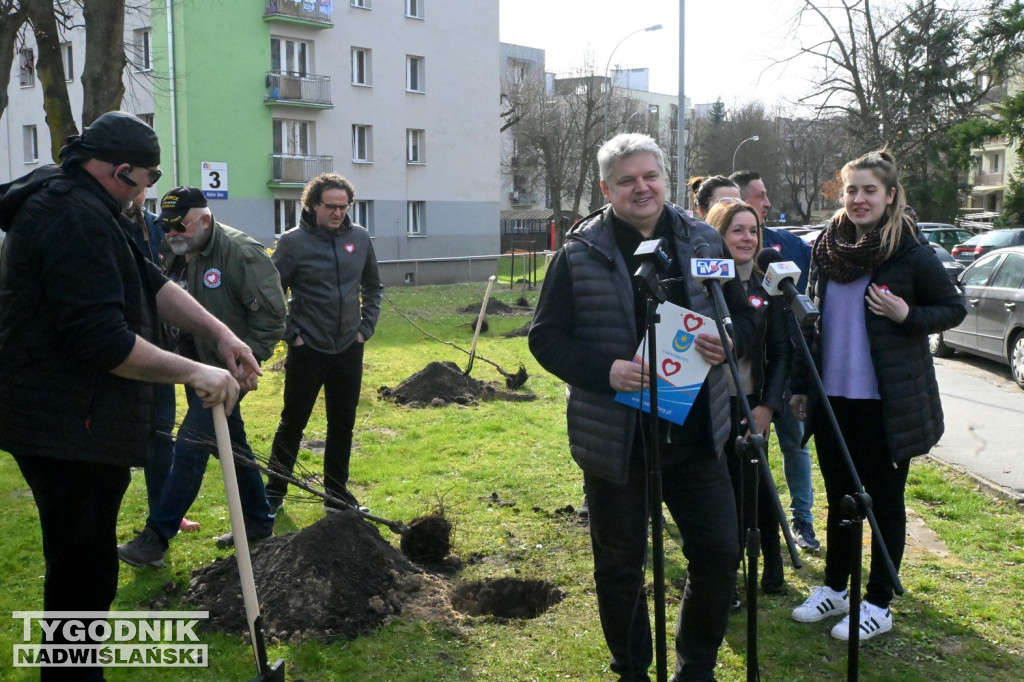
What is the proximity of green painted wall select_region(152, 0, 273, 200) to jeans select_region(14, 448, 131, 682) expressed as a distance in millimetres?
29930

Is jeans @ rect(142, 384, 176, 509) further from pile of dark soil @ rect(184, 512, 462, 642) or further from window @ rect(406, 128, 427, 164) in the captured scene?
window @ rect(406, 128, 427, 164)

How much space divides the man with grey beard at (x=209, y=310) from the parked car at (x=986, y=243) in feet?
79.9

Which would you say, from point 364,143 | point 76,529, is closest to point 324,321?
point 76,529

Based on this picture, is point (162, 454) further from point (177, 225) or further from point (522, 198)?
point (522, 198)

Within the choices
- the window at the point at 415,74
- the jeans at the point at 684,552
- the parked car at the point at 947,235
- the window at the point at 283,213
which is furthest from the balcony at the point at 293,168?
the jeans at the point at 684,552

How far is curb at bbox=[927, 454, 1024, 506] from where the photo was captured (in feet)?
22.0

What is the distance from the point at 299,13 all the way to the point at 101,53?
78.0ft

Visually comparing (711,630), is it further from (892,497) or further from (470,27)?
(470,27)

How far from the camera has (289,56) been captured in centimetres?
3578

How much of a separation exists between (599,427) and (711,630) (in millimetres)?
893

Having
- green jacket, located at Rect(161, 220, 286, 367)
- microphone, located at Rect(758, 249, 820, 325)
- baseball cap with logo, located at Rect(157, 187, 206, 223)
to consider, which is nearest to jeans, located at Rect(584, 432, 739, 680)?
microphone, located at Rect(758, 249, 820, 325)

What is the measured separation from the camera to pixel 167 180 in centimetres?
3256

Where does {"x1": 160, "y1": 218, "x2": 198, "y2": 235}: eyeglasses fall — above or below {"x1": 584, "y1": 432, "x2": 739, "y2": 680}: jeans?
above

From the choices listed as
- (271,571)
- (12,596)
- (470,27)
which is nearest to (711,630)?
(271,571)
